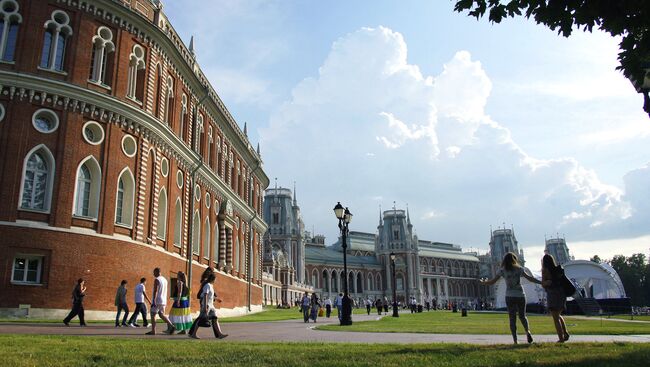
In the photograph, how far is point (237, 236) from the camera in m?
47.9

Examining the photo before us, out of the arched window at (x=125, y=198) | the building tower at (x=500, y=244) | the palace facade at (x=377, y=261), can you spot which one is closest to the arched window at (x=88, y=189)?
the arched window at (x=125, y=198)

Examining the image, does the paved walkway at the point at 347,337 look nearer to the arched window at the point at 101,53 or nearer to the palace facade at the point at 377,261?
the arched window at the point at 101,53

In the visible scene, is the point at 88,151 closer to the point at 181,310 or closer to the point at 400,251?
the point at 181,310

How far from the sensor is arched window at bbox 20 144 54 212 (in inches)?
899

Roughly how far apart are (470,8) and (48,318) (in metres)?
20.7

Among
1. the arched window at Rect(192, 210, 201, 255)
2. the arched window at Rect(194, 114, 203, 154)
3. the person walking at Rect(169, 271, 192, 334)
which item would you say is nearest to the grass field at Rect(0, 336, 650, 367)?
the person walking at Rect(169, 271, 192, 334)

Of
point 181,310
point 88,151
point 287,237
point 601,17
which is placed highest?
point 287,237

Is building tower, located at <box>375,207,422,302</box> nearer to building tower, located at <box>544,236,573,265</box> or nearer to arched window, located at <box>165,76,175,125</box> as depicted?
building tower, located at <box>544,236,573,265</box>

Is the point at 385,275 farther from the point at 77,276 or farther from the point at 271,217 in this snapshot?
the point at 77,276

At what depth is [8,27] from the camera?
23.9 metres

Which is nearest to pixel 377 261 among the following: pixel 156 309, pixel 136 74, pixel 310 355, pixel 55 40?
pixel 136 74

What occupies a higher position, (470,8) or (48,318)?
(470,8)

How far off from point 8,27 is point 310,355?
22546 millimetres

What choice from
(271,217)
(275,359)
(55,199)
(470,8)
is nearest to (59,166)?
(55,199)
